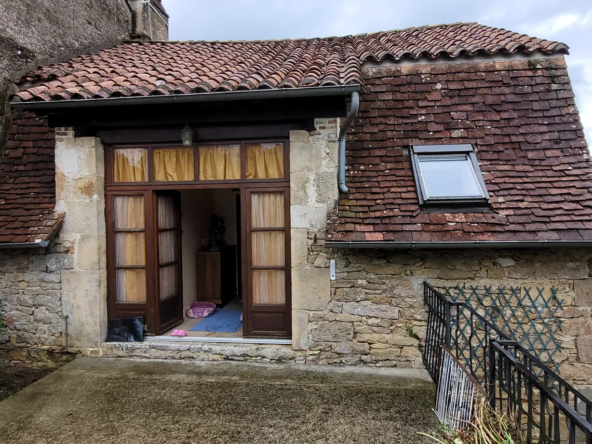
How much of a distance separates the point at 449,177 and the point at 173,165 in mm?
3488

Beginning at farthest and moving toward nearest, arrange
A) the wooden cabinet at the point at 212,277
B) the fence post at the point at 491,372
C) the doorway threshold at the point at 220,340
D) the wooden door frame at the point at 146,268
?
1. the wooden cabinet at the point at 212,277
2. the wooden door frame at the point at 146,268
3. the doorway threshold at the point at 220,340
4. the fence post at the point at 491,372

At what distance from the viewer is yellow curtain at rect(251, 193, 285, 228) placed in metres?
4.83

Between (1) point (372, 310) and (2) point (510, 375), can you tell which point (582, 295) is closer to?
(1) point (372, 310)

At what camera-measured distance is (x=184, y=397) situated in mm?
3789

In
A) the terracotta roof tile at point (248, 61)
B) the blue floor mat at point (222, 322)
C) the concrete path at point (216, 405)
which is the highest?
the terracotta roof tile at point (248, 61)

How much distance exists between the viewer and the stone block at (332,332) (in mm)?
4484

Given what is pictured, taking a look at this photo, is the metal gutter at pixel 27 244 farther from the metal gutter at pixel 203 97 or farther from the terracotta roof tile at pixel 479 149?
the terracotta roof tile at pixel 479 149

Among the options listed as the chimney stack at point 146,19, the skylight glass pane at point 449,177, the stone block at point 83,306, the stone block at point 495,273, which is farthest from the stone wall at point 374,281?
the chimney stack at point 146,19

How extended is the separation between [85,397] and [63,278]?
5.44ft

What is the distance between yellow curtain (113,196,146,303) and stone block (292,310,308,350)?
6.77 ft

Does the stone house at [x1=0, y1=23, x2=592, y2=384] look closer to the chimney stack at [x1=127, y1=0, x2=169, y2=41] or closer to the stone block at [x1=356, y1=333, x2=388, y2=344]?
the stone block at [x1=356, y1=333, x2=388, y2=344]

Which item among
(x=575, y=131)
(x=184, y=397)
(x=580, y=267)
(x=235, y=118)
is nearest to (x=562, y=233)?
(x=580, y=267)

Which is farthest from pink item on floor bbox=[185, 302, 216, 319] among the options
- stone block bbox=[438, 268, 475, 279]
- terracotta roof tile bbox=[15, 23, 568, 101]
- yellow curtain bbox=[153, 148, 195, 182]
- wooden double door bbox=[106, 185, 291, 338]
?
stone block bbox=[438, 268, 475, 279]

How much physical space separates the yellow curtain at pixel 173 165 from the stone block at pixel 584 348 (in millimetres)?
4922
